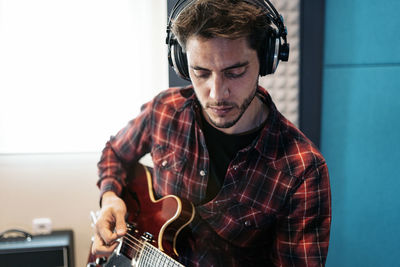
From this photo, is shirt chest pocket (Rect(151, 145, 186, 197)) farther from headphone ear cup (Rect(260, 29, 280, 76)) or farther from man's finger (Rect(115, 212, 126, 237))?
headphone ear cup (Rect(260, 29, 280, 76))

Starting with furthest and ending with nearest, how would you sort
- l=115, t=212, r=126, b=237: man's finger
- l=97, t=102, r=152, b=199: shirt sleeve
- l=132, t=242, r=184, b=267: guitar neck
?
l=97, t=102, r=152, b=199: shirt sleeve < l=115, t=212, r=126, b=237: man's finger < l=132, t=242, r=184, b=267: guitar neck

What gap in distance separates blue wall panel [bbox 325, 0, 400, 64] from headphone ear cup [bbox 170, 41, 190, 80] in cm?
66

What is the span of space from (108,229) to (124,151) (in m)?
0.33

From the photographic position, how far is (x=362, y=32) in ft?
4.41

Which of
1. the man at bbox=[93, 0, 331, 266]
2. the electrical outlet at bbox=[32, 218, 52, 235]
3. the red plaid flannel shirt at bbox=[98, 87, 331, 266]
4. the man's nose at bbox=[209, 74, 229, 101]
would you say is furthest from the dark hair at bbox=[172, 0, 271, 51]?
the electrical outlet at bbox=[32, 218, 52, 235]

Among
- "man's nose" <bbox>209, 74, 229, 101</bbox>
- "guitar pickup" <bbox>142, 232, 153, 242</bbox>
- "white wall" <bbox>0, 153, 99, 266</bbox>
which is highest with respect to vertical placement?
"man's nose" <bbox>209, 74, 229, 101</bbox>

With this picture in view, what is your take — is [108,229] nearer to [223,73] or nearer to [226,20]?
[223,73]

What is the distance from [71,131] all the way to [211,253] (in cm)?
115

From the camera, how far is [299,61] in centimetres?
160

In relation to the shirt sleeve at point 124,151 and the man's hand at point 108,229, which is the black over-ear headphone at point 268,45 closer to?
the shirt sleeve at point 124,151

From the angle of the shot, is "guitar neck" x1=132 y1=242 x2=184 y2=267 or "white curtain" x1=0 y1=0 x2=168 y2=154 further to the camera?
"white curtain" x1=0 y1=0 x2=168 y2=154

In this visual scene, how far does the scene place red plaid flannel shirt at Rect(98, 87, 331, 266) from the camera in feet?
3.56

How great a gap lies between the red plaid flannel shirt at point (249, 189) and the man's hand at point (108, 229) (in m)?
0.12

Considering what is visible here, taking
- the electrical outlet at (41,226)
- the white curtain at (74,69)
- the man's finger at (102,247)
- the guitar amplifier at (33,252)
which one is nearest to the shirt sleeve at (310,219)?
the man's finger at (102,247)
